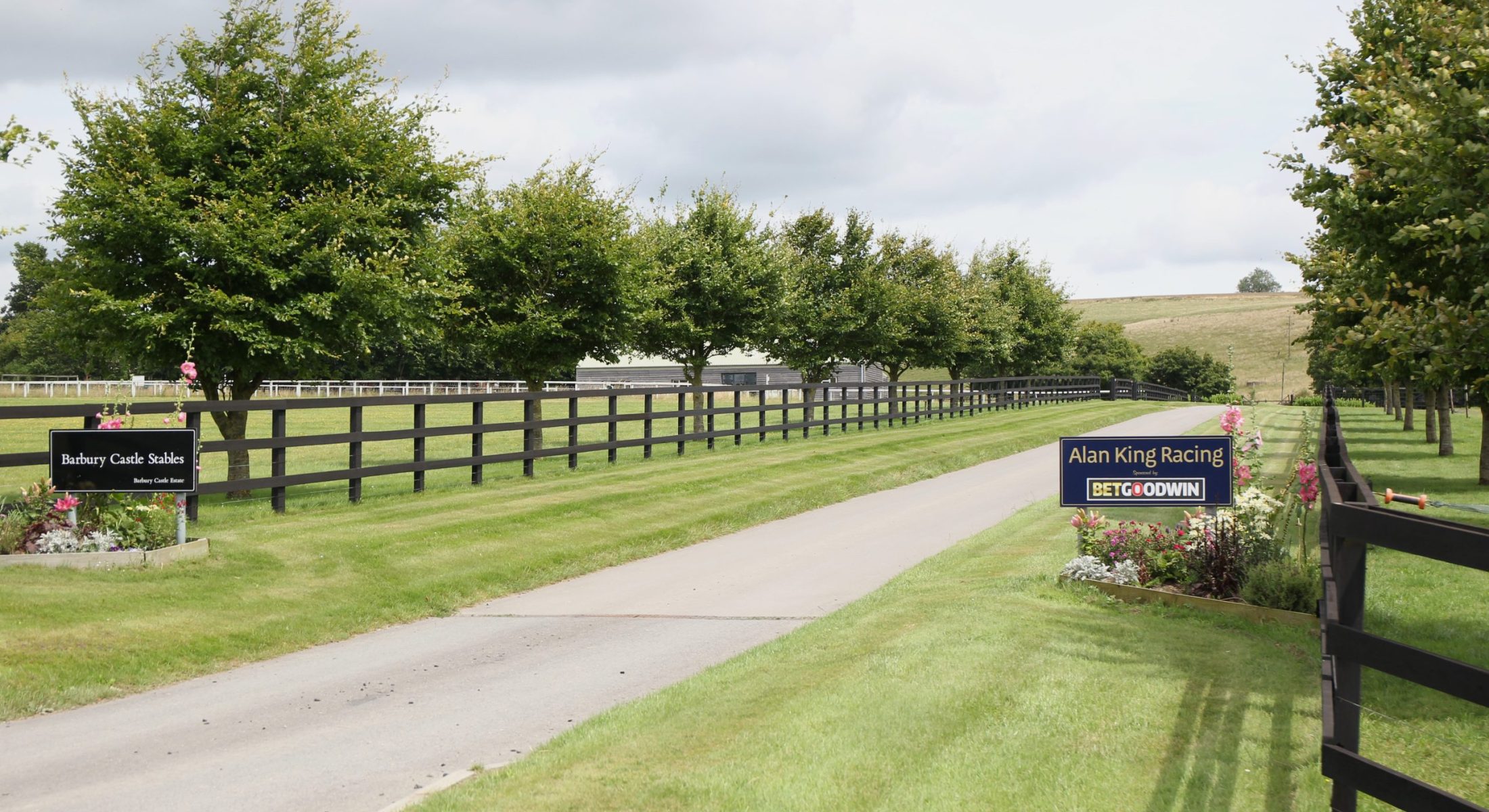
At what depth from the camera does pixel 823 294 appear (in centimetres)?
4291

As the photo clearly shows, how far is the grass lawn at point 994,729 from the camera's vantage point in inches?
209

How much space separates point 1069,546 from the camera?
1318cm

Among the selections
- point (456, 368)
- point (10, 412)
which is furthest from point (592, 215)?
point (456, 368)

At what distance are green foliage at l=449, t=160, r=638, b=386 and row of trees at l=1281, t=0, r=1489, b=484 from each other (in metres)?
15.7

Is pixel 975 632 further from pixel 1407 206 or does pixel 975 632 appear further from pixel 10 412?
pixel 10 412

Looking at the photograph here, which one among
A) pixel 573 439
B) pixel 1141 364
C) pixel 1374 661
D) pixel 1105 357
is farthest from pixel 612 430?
pixel 1141 364

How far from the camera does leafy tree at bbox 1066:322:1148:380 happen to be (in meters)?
106

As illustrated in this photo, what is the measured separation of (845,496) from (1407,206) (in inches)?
483

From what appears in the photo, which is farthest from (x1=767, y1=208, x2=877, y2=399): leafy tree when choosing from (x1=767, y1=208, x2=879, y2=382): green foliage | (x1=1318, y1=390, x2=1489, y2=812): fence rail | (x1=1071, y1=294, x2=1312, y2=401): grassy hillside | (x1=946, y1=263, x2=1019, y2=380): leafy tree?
(x1=1071, y1=294, x2=1312, y2=401): grassy hillside

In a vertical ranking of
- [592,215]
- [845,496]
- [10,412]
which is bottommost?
[845,496]

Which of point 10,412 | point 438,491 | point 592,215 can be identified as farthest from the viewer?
point 592,215

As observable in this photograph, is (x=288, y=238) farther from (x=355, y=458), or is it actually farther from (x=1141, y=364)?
(x=1141, y=364)

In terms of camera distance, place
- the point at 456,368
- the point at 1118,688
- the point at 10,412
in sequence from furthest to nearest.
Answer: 1. the point at 456,368
2. the point at 10,412
3. the point at 1118,688

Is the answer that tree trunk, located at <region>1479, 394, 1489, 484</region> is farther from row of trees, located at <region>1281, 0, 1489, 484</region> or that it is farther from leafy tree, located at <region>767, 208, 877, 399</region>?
leafy tree, located at <region>767, 208, 877, 399</region>
